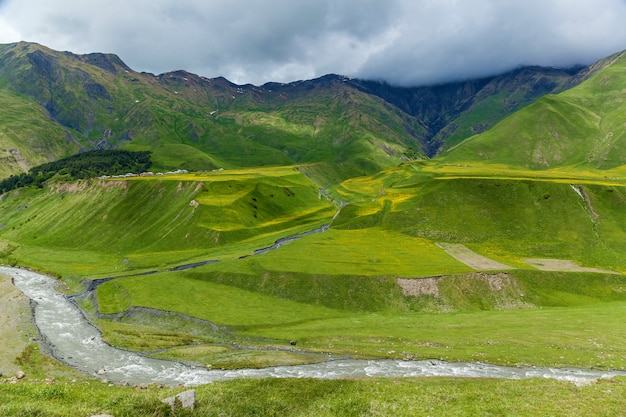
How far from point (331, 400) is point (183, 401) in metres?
14.2

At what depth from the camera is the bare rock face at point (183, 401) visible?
115 ft

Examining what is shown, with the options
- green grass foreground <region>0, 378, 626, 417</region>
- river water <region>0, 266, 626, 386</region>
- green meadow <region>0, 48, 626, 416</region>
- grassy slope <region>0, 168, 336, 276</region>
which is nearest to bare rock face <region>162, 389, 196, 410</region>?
green grass foreground <region>0, 378, 626, 417</region>

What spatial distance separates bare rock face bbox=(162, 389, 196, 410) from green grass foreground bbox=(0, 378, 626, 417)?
513 millimetres

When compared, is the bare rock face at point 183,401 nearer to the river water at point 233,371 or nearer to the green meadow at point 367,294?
the green meadow at point 367,294

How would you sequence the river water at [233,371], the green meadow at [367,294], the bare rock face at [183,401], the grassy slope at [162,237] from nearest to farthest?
the bare rock face at [183,401] < the green meadow at [367,294] < the river water at [233,371] < the grassy slope at [162,237]

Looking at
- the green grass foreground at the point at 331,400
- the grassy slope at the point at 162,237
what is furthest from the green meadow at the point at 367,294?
the grassy slope at the point at 162,237

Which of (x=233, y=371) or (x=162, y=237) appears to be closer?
(x=233, y=371)

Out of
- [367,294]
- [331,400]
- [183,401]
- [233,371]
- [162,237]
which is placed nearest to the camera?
[183,401]

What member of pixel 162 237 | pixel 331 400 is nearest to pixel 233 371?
pixel 331 400

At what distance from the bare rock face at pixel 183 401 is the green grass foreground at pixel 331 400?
51 centimetres

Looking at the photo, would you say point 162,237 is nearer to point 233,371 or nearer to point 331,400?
point 233,371

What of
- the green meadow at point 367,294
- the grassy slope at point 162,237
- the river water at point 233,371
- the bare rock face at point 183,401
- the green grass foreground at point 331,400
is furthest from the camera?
the grassy slope at point 162,237

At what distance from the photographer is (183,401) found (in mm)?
35562

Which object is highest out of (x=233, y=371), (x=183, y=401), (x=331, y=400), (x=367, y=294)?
(x=183, y=401)
